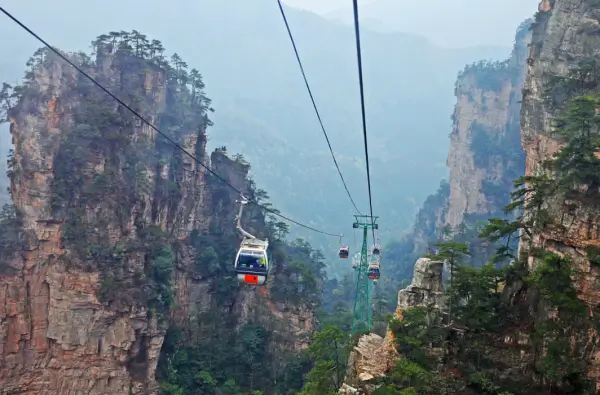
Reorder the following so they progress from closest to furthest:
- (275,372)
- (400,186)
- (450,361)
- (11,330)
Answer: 1. (450,361)
2. (11,330)
3. (275,372)
4. (400,186)

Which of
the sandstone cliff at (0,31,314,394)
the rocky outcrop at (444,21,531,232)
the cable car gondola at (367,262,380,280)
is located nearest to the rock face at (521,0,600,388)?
the cable car gondola at (367,262,380,280)

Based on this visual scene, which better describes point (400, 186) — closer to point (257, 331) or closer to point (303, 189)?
point (303, 189)

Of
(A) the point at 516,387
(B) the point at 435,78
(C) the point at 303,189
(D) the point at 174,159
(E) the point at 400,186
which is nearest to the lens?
(A) the point at 516,387

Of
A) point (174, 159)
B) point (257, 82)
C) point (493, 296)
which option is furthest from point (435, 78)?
point (493, 296)

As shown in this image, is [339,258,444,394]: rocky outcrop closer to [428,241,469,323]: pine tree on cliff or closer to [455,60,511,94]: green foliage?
[428,241,469,323]: pine tree on cliff

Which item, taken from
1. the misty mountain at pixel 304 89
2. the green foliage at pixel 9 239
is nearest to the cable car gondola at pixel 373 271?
the green foliage at pixel 9 239

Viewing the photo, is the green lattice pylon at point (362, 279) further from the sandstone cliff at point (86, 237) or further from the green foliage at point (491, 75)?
the green foliage at point (491, 75)
